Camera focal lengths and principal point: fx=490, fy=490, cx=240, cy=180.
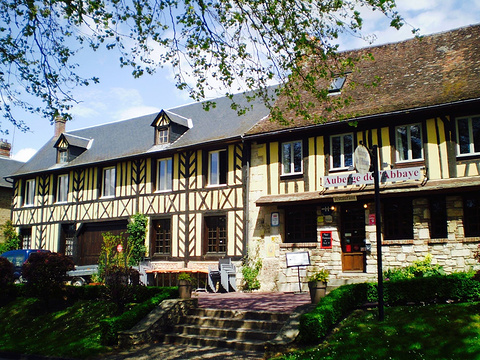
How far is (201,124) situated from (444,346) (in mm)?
15322

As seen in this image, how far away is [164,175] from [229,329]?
11381 millimetres

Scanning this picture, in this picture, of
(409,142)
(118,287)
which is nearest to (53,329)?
(118,287)

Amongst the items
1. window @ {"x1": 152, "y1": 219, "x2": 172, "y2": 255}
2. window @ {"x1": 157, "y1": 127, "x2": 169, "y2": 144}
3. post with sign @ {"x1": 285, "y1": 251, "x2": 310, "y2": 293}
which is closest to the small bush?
post with sign @ {"x1": 285, "y1": 251, "x2": 310, "y2": 293}

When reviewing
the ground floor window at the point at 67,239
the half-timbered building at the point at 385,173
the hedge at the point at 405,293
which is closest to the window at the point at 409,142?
the half-timbered building at the point at 385,173

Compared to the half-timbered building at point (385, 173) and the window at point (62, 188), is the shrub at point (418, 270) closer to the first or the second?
the half-timbered building at point (385, 173)

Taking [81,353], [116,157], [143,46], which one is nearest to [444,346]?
[81,353]

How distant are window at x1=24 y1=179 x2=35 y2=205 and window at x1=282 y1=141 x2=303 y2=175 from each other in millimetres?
15452

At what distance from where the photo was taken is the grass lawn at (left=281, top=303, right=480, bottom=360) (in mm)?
7371

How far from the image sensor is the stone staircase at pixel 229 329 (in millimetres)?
9469

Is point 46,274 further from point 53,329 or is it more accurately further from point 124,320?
point 124,320

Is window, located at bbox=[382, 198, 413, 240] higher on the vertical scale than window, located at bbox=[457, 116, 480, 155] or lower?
lower

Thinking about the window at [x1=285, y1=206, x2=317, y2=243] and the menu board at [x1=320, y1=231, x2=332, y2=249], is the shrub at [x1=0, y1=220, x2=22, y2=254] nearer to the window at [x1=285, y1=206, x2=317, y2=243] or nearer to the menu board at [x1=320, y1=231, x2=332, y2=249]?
the window at [x1=285, y1=206, x2=317, y2=243]

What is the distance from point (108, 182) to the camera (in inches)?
897

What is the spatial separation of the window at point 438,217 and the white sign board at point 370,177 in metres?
0.84
